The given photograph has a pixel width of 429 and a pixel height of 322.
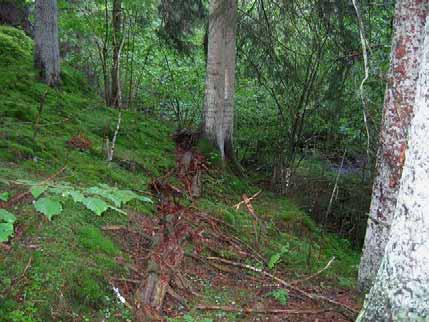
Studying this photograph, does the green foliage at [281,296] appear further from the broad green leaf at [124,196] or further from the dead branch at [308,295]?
the broad green leaf at [124,196]

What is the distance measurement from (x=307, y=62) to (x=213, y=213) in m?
3.98

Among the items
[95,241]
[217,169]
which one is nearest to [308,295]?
[95,241]

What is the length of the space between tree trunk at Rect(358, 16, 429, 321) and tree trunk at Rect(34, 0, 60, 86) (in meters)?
6.57

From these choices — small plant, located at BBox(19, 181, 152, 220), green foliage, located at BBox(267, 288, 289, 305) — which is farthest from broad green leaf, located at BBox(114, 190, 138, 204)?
green foliage, located at BBox(267, 288, 289, 305)

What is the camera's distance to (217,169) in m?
7.66

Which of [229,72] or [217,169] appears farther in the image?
[229,72]

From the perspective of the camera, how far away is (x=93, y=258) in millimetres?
3973

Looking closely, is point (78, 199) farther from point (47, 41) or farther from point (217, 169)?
point (47, 41)

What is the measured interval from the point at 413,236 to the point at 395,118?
6.47 feet

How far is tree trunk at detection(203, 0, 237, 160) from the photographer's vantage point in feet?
24.5

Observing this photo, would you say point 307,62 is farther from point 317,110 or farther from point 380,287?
point 380,287

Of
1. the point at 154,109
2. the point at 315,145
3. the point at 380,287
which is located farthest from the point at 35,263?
the point at 154,109

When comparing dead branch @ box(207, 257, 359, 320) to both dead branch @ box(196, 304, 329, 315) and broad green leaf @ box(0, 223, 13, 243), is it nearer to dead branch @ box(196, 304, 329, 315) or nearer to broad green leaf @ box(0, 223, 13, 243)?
dead branch @ box(196, 304, 329, 315)

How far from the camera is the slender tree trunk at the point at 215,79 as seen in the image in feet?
24.4
